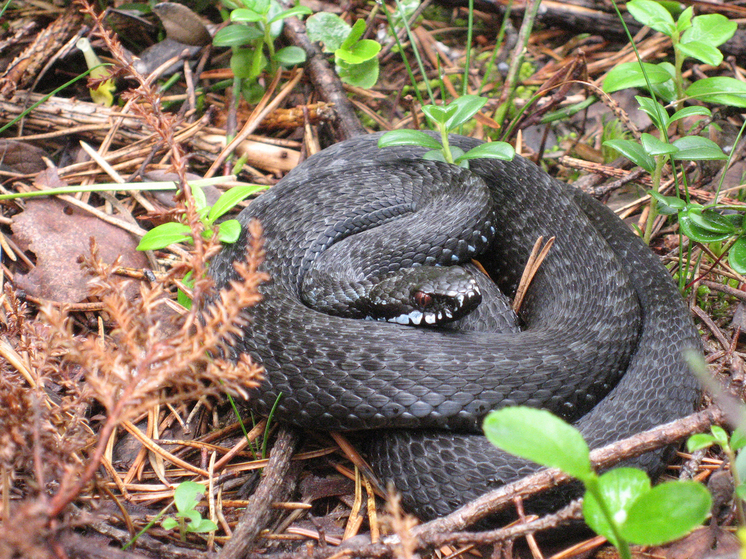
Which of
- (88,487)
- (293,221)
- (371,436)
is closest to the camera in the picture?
(88,487)

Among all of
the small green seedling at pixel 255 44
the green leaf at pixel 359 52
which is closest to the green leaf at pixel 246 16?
the small green seedling at pixel 255 44

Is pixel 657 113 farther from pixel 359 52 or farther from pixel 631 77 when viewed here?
pixel 359 52

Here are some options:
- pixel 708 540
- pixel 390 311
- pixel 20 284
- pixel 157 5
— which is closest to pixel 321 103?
pixel 157 5

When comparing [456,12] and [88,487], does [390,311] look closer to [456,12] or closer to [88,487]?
[88,487]

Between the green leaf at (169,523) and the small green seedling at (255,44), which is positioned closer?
the green leaf at (169,523)

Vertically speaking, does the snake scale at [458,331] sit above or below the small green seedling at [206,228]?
below

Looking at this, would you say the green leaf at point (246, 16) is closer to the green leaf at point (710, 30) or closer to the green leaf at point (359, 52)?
the green leaf at point (359, 52)
